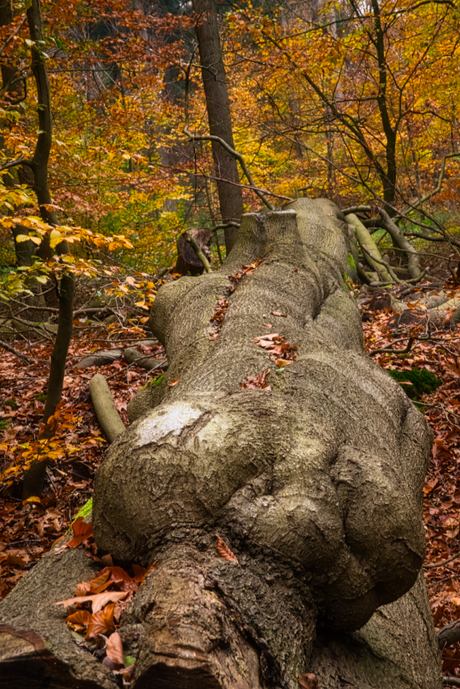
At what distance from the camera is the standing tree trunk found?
7832 mm

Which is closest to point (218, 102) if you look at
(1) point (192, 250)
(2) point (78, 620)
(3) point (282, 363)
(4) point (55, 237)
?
(1) point (192, 250)

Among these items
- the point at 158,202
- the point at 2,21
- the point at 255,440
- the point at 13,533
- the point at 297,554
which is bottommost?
the point at 13,533

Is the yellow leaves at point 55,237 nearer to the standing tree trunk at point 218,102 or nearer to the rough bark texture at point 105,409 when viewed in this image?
the rough bark texture at point 105,409

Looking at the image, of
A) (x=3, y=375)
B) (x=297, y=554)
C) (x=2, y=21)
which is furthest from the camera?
(x=2, y=21)

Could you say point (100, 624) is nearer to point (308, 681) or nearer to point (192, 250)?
point (308, 681)

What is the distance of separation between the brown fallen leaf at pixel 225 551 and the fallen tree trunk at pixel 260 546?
1 centimetres

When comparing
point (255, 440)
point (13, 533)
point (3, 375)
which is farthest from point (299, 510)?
point (3, 375)

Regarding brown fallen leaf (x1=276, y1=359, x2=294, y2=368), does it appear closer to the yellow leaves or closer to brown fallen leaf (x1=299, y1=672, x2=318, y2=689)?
brown fallen leaf (x1=299, y1=672, x2=318, y2=689)

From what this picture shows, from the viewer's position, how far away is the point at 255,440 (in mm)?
1717

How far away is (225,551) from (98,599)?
1.41ft

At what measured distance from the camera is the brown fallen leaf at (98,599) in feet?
4.80

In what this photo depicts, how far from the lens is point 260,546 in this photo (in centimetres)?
153

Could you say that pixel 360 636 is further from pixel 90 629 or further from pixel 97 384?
pixel 97 384

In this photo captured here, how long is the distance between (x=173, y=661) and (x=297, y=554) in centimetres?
58
